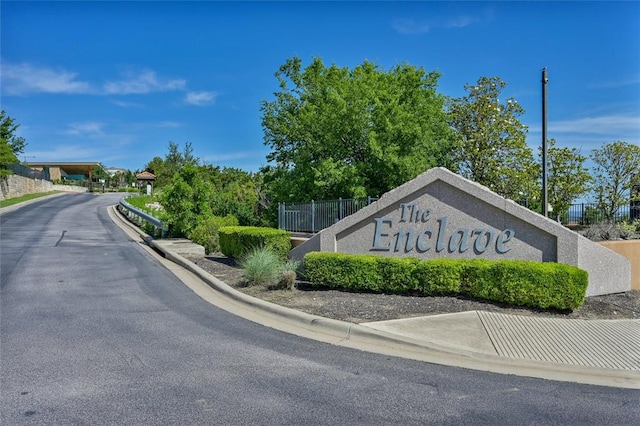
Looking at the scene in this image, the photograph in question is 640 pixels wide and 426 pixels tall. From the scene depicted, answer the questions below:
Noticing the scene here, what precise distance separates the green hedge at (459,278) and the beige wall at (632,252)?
2.59m

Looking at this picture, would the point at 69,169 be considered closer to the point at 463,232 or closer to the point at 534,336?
the point at 463,232

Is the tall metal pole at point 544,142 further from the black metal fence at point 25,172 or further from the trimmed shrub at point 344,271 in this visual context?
the black metal fence at point 25,172

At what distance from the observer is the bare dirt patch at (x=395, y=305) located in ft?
25.0

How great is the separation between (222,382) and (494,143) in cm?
2193

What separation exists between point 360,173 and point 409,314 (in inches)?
561

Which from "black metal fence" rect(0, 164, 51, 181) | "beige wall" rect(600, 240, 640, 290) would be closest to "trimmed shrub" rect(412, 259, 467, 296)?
"beige wall" rect(600, 240, 640, 290)

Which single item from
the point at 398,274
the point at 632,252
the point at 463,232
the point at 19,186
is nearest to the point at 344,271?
the point at 398,274

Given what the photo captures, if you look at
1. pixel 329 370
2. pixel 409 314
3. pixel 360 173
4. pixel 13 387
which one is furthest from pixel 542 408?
pixel 360 173

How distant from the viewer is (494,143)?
78.2ft

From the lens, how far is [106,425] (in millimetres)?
3844

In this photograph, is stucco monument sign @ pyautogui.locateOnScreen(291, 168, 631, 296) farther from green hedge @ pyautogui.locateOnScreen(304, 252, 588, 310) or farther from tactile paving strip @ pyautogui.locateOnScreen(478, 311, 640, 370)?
tactile paving strip @ pyautogui.locateOnScreen(478, 311, 640, 370)

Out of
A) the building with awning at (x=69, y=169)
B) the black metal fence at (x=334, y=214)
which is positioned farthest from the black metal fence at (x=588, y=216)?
the building with awning at (x=69, y=169)

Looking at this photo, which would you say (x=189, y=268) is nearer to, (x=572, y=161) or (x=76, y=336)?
(x=76, y=336)

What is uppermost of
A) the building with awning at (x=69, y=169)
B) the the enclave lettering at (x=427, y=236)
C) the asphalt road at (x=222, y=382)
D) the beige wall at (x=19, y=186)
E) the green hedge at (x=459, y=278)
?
the building with awning at (x=69, y=169)
